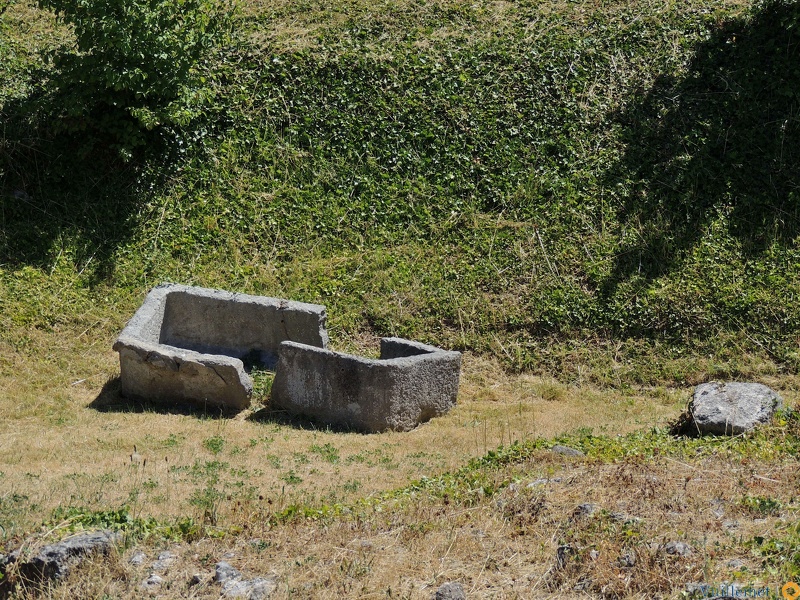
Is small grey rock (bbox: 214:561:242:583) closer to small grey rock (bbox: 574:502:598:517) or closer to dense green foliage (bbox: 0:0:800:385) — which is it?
small grey rock (bbox: 574:502:598:517)

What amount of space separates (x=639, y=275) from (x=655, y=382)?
170 centimetres

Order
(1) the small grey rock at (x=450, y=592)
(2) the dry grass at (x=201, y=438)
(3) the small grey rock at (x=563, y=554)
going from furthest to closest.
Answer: (2) the dry grass at (x=201, y=438) < (3) the small grey rock at (x=563, y=554) < (1) the small grey rock at (x=450, y=592)

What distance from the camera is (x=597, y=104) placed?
15281 mm

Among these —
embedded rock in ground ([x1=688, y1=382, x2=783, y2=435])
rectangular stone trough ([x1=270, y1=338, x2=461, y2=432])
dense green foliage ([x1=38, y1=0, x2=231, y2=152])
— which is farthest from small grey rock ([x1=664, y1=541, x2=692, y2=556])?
dense green foliage ([x1=38, y1=0, x2=231, y2=152])

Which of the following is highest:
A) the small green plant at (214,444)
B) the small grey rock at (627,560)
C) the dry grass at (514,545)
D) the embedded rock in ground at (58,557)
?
the embedded rock in ground at (58,557)

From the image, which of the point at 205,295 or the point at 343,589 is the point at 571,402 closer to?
the point at 205,295

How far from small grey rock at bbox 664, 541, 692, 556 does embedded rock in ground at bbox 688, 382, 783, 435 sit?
3.06 meters

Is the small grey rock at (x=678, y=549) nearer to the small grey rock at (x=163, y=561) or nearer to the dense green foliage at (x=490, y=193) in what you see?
the small grey rock at (x=163, y=561)

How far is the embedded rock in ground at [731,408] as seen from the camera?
9.27m

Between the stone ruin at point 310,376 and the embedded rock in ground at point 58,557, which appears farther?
the stone ruin at point 310,376

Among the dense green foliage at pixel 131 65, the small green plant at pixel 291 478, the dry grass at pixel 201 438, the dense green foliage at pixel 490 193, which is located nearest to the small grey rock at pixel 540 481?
the dry grass at pixel 201 438

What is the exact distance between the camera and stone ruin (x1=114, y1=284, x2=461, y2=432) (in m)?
10.3

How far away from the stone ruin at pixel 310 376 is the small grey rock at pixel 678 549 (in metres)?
4.28

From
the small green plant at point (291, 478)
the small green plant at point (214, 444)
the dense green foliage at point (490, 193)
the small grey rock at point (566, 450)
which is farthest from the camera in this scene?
the dense green foliage at point (490, 193)
